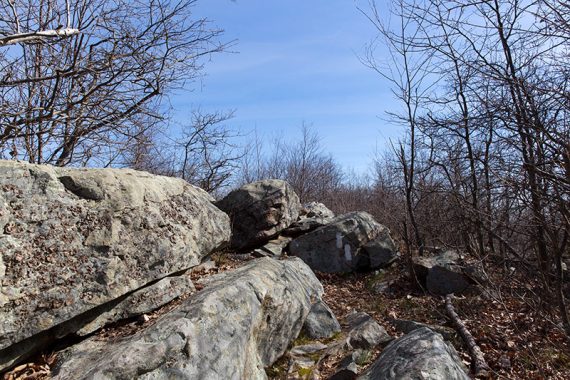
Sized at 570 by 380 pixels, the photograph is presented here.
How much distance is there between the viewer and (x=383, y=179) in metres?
18.5

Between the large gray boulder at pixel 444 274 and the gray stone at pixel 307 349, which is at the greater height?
the large gray boulder at pixel 444 274

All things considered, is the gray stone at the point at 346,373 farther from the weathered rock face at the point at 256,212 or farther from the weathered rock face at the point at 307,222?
the weathered rock face at the point at 307,222

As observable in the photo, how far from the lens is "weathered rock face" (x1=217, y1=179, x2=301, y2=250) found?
9836 mm

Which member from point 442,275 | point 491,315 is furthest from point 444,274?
point 491,315

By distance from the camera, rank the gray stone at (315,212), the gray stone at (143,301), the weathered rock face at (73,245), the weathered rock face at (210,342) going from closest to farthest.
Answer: the weathered rock face at (210,342), the weathered rock face at (73,245), the gray stone at (143,301), the gray stone at (315,212)

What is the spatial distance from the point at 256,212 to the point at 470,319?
502 cm

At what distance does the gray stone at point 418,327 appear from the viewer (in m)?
5.84

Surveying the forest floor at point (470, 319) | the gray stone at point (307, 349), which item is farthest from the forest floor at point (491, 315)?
the gray stone at point (307, 349)

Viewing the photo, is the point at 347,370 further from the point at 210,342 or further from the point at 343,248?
the point at 343,248

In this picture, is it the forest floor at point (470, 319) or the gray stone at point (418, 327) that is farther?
the gray stone at point (418, 327)

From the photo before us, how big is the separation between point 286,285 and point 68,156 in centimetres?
449

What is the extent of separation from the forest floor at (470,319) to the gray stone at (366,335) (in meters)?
0.17

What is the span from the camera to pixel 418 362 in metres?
3.87

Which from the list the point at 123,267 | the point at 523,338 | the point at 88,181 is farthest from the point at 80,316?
the point at 523,338
